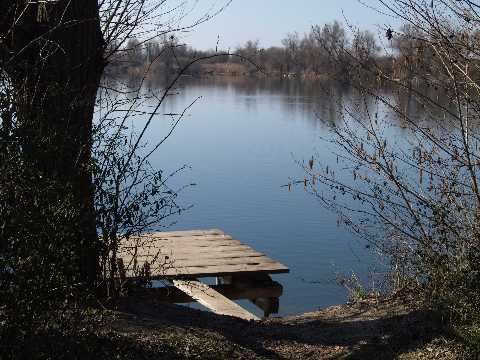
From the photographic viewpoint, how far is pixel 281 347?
233 inches

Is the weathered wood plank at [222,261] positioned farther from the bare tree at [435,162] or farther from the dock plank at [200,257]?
the bare tree at [435,162]

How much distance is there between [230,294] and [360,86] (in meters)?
3.32

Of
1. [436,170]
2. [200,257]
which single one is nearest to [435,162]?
[436,170]

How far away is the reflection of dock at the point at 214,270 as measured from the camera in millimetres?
8094

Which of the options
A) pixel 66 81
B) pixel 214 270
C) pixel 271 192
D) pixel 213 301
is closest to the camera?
pixel 66 81

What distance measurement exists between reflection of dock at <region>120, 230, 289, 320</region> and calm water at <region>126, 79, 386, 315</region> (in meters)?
1.10

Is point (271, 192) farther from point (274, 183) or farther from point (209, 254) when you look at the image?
point (209, 254)

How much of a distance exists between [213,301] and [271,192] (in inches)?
375

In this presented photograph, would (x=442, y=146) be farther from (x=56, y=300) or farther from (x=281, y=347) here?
(x=56, y=300)

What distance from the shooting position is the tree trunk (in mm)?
4977

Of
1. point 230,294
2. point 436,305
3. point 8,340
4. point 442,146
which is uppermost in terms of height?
point 442,146

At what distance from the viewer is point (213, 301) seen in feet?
26.6

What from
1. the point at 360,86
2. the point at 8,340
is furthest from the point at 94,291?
the point at 360,86

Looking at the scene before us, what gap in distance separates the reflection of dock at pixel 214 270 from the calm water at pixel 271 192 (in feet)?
3.61
